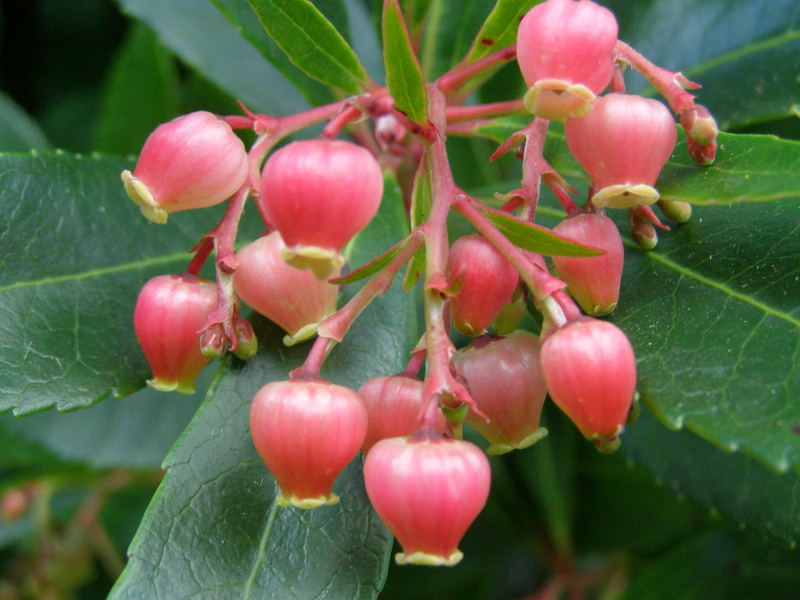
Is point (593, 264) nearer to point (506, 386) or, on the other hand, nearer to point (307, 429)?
point (506, 386)

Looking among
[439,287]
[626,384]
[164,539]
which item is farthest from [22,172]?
[626,384]

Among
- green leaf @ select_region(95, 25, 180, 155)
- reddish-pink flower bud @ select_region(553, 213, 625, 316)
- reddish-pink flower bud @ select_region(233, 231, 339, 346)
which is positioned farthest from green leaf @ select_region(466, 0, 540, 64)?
green leaf @ select_region(95, 25, 180, 155)

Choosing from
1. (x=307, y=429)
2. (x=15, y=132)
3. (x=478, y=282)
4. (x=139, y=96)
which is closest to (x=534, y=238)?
(x=478, y=282)

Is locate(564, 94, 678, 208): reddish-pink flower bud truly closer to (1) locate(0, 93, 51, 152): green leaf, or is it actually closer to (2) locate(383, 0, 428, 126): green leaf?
(2) locate(383, 0, 428, 126): green leaf

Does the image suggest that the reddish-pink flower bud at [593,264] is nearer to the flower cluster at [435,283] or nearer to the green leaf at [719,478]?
the flower cluster at [435,283]

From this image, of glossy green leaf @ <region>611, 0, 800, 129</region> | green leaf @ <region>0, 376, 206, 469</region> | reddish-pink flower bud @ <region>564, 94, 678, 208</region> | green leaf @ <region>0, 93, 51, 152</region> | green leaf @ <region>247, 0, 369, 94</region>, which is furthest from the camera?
green leaf @ <region>0, 376, 206, 469</region>

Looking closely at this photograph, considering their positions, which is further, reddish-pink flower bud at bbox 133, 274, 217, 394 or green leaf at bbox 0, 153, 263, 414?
green leaf at bbox 0, 153, 263, 414
